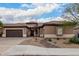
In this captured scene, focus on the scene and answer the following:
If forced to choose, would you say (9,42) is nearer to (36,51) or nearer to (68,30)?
(36,51)

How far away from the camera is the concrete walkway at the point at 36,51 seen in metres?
10.0

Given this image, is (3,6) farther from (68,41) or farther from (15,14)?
(68,41)

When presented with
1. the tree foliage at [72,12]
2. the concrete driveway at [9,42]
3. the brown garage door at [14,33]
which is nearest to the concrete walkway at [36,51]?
the concrete driveway at [9,42]

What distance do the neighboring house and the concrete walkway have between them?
0.27 meters

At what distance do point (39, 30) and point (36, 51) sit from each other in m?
0.46

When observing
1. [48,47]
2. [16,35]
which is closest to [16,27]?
[16,35]

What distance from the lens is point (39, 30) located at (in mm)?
10172

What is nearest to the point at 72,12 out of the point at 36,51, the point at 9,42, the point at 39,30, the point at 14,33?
the point at 39,30

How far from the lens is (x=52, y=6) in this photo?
33.3 ft

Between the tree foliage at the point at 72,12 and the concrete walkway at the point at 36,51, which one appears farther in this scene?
the tree foliage at the point at 72,12

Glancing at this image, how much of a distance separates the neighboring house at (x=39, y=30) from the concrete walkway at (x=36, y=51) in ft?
0.90

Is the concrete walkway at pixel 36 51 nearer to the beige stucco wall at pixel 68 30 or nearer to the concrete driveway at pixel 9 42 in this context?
the concrete driveway at pixel 9 42

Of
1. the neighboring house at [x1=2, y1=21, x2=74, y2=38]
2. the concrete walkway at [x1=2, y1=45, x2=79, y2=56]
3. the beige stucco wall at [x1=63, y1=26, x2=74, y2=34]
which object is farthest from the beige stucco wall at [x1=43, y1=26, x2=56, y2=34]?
the concrete walkway at [x1=2, y1=45, x2=79, y2=56]

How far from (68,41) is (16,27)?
113cm
